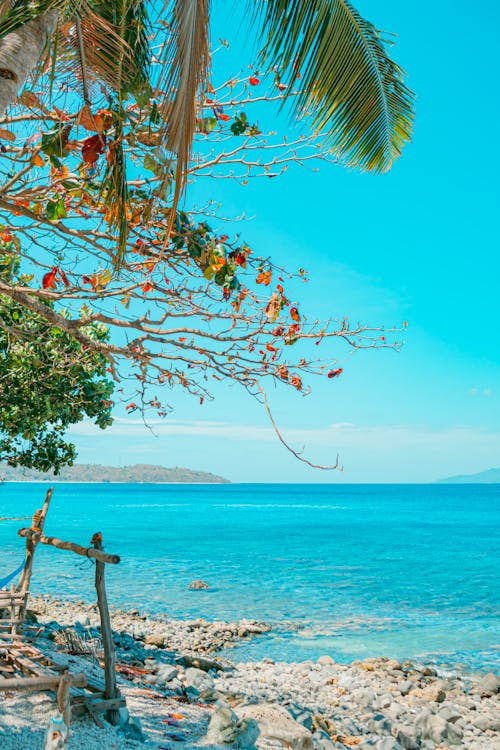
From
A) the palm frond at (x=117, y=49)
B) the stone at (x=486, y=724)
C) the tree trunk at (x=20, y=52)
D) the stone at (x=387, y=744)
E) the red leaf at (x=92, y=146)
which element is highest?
the palm frond at (x=117, y=49)

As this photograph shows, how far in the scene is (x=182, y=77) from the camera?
299 cm

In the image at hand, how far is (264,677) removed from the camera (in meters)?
9.20

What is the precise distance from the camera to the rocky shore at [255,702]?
488cm

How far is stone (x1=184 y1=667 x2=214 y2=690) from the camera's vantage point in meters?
7.99

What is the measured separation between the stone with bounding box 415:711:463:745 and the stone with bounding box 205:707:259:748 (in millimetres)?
2938

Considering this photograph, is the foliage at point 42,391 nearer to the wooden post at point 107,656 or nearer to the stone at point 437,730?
the wooden post at point 107,656

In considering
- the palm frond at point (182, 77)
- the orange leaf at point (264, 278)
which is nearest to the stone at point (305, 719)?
the orange leaf at point (264, 278)

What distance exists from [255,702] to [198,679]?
125cm

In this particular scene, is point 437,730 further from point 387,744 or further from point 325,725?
point 325,725

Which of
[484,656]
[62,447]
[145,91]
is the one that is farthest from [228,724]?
[484,656]

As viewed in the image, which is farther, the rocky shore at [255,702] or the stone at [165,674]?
the stone at [165,674]

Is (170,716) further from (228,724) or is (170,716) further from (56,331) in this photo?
(56,331)

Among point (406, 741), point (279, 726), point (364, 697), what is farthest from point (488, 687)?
point (279, 726)

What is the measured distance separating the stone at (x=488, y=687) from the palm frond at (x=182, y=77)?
30.3 ft
